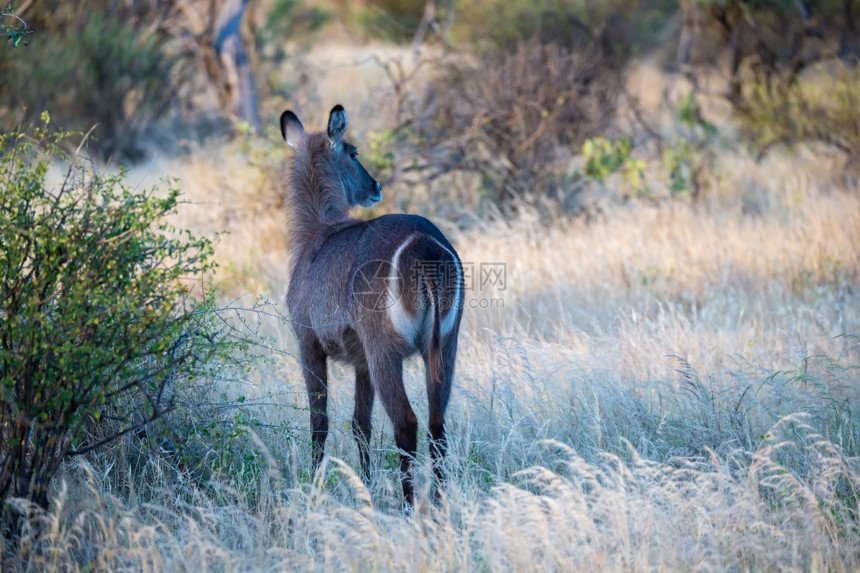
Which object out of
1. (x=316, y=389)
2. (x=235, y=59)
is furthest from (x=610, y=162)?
(x=235, y=59)

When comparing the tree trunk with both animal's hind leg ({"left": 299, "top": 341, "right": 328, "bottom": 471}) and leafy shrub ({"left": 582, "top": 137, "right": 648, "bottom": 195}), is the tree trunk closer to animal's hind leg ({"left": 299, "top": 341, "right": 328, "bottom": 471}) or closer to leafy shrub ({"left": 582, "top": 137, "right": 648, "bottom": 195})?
leafy shrub ({"left": 582, "top": 137, "right": 648, "bottom": 195})

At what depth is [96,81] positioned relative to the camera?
12180 mm

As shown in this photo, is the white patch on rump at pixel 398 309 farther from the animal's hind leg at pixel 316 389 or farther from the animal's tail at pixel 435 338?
the animal's hind leg at pixel 316 389

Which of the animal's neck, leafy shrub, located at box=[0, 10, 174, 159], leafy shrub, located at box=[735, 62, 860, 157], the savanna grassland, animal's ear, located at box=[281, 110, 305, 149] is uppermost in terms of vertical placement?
leafy shrub, located at box=[0, 10, 174, 159]

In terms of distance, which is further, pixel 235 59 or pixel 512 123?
pixel 235 59

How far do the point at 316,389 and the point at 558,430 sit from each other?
121cm

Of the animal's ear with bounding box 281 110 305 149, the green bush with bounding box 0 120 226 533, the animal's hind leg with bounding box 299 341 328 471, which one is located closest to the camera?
the green bush with bounding box 0 120 226 533

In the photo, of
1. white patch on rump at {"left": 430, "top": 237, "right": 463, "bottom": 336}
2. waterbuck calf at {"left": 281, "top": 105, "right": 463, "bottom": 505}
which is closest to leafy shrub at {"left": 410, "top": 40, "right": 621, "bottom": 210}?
waterbuck calf at {"left": 281, "top": 105, "right": 463, "bottom": 505}

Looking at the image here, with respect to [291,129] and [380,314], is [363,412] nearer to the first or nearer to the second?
[380,314]

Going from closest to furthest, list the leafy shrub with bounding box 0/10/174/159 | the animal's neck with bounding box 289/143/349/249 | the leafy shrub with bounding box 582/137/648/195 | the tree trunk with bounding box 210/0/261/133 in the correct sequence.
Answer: the animal's neck with bounding box 289/143/349/249
the leafy shrub with bounding box 582/137/648/195
the tree trunk with bounding box 210/0/261/133
the leafy shrub with bounding box 0/10/174/159

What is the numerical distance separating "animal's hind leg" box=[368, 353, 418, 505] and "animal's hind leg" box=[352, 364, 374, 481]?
1.61 feet

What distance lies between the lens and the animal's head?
4707 millimetres

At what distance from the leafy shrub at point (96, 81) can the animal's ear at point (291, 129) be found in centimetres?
717

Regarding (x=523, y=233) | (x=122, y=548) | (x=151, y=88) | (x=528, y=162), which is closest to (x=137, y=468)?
(x=122, y=548)
